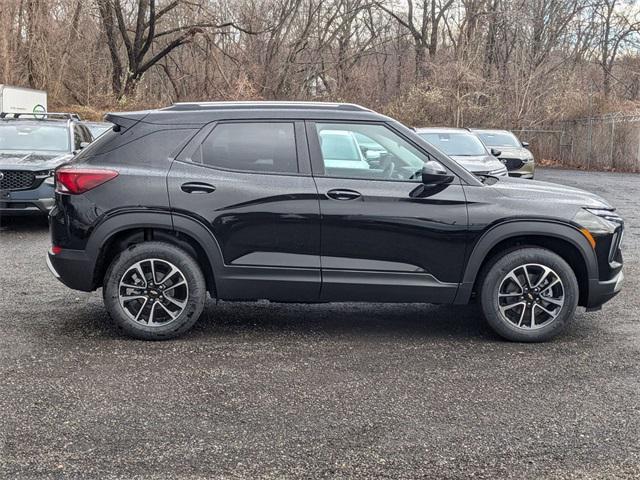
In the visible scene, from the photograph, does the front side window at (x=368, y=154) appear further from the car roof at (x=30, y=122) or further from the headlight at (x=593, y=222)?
the car roof at (x=30, y=122)

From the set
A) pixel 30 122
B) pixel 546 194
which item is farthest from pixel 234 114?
pixel 30 122

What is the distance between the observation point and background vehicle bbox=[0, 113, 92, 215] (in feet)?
34.7

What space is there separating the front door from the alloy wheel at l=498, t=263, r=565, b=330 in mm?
414

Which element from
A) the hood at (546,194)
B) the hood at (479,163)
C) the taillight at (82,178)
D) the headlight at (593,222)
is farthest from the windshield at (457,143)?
the taillight at (82,178)

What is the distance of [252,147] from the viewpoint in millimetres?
5555

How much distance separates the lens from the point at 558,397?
174 inches

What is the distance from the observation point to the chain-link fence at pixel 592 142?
27.4 metres

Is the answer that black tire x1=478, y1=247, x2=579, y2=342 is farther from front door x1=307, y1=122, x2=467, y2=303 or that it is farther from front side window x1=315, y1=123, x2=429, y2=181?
front side window x1=315, y1=123, x2=429, y2=181

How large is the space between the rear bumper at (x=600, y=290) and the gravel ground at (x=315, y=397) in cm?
32

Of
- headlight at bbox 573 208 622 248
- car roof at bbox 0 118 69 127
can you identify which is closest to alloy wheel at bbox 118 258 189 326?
headlight at bbox 573 208 622 248

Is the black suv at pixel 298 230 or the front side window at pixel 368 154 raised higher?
the front side window at pixel 368 154

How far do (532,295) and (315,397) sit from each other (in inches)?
81.8

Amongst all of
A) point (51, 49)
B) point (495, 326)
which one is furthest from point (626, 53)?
point (495, 326)

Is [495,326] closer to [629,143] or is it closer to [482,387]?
[482,387]
